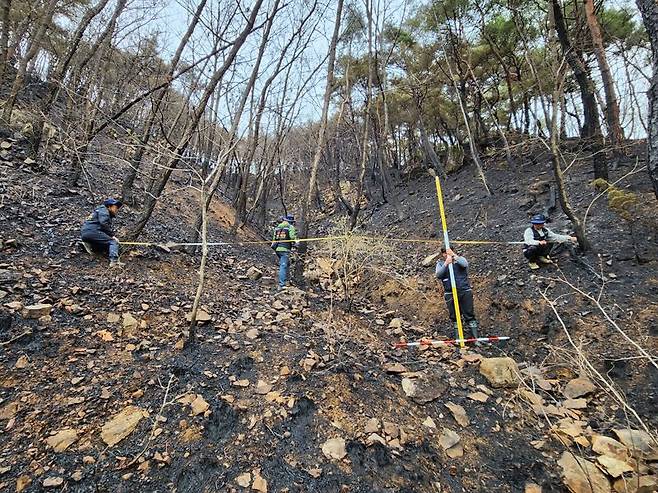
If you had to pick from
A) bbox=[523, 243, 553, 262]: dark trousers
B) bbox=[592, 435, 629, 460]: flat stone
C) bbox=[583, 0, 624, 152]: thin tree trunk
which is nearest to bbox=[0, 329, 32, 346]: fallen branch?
bbox=[592, 435, 629, 460]: flat stone

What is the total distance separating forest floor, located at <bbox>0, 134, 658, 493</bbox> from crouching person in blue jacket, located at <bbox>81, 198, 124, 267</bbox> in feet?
0.86

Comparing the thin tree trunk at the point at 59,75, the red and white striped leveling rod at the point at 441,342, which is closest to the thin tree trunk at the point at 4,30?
the thin tree trunk at the point at 59,75

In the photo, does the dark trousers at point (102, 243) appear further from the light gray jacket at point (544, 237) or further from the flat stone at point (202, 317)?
the light gray jacket at point (544, 237)

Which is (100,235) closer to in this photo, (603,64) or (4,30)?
(4,30)

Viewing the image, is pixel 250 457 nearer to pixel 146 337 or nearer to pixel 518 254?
pixel 146 337

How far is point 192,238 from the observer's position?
7.96 m

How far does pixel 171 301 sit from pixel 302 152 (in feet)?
59.7

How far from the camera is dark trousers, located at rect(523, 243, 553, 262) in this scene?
236 inches

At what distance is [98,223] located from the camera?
5453 mm

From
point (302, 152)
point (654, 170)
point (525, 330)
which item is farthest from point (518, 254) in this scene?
point (302, 152)

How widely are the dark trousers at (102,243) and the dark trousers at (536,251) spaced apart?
7301mm

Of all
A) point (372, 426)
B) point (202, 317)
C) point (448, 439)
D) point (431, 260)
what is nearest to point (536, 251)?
point (431, 260)

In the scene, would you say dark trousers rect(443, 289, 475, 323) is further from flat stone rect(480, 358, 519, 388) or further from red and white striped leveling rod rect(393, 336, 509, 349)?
flat stone rect(480, 358, 519, 388)

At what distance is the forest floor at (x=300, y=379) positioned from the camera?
2.84m
